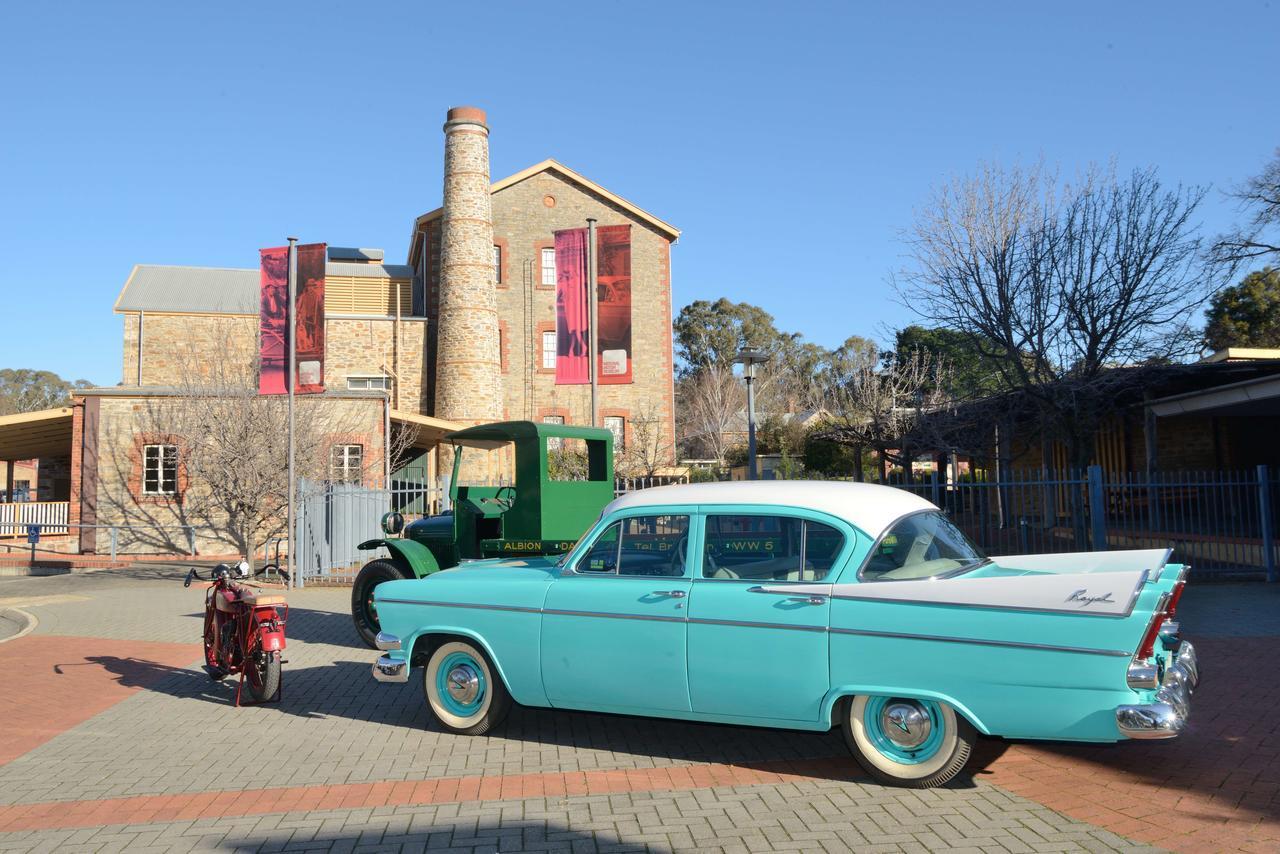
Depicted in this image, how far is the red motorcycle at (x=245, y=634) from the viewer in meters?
7.55

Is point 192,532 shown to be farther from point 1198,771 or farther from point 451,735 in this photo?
point 1198,771

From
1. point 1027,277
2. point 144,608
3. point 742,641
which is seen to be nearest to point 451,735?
point 742,641

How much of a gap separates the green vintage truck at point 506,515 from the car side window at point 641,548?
2642 millimetres

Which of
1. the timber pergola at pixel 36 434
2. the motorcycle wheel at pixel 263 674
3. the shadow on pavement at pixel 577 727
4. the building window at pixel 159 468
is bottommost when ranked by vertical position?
the shadow on pavement at pixel 577 727

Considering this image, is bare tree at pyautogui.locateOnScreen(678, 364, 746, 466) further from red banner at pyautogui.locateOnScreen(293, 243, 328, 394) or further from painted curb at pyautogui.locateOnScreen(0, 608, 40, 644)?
painted curb at pyautogui.locateOnScreen(0, 608, 40, 644)

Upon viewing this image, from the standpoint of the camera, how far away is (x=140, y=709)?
760 cm

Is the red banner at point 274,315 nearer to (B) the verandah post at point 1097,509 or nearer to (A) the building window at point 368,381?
(B) the verandah post at point 1097,509

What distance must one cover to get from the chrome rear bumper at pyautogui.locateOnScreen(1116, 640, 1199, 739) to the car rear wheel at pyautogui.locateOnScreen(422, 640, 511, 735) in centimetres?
362

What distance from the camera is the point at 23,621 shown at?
12.6 m

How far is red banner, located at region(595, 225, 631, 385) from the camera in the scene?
17641 millimetres

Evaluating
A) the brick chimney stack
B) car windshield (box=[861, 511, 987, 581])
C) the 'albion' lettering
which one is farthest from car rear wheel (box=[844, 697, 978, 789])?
the brick chimney stack

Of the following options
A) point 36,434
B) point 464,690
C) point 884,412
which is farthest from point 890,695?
point 36,434

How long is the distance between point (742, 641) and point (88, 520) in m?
22.1

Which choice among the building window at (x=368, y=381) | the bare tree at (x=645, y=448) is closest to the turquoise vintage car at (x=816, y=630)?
the bare tree at (x=645, y=448)
